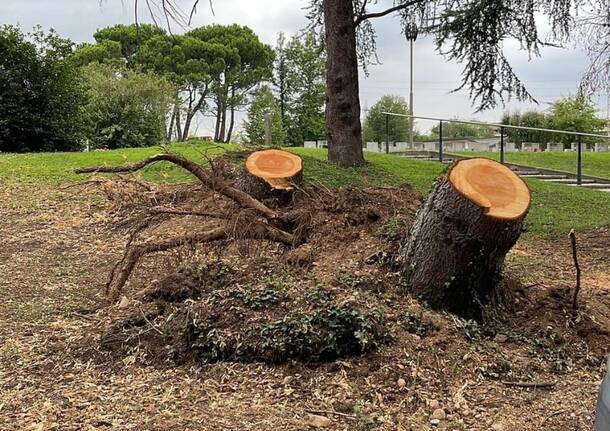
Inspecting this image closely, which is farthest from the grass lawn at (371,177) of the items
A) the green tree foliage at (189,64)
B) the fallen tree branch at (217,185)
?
the green tree foliage at (189,64)

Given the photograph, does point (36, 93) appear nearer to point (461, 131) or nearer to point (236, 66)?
point (461, 131)

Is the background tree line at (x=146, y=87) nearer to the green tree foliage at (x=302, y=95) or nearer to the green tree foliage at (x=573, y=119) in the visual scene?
the green tree foliage at (x=302, y=95)

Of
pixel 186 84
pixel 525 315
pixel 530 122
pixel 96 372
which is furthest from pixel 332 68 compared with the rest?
pixel 186 84

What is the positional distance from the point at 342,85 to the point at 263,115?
14.1 m

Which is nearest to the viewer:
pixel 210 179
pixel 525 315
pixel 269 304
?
pixel 269 304

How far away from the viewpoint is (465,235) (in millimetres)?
3502

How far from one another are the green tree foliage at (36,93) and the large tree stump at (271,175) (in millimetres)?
10521

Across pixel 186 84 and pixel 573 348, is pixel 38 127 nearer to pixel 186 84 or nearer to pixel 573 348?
pixel 573 348

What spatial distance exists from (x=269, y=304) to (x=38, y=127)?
13145 millimetres

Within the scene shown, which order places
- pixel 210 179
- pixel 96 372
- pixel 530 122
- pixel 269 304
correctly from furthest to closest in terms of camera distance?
pixel 530 122 → pixel 210 179 → pixel 269 304 → pixel 96 372

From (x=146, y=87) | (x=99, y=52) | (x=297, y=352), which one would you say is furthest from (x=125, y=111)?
(x=297, y=352)

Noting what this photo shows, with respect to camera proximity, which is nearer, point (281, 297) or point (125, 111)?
point (281, 297)

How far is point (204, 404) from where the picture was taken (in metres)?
2.87

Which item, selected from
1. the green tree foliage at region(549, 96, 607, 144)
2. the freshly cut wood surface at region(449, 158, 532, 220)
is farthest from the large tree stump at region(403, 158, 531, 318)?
the green tree foliage at region(549, 96, 607, 144)
